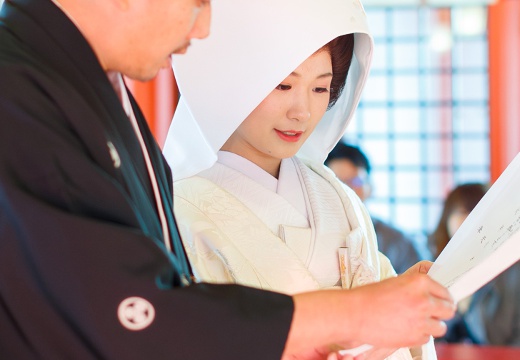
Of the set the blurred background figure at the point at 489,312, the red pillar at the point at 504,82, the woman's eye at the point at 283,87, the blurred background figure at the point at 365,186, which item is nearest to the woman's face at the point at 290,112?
the woman's eye at the point at 283,87

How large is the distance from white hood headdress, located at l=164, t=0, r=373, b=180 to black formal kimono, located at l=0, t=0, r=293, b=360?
68 cm

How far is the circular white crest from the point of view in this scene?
994 millimetres

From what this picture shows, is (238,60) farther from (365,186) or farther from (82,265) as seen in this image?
(365,186)

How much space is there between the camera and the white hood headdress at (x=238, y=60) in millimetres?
1696

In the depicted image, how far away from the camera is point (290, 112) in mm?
1734

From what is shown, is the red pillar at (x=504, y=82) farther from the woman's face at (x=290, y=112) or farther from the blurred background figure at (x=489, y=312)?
the woman's face at (x=290, y=112)

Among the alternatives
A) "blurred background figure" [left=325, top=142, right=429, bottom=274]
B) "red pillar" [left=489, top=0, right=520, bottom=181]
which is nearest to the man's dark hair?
"blurred background figure" [left=325, top=142, right=429, bottom=274]

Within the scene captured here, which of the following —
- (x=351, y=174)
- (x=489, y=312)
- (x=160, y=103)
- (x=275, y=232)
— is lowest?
(x=489, y=312)

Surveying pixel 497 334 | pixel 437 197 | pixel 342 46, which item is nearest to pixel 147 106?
pixel 437 197

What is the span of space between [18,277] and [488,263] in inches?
24.5

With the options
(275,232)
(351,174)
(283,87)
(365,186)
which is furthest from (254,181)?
(365,186)

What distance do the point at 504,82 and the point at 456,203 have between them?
9.50ft

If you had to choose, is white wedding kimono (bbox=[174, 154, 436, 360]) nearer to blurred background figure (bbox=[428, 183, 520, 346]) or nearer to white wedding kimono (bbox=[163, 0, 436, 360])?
white wedding kimono (bbox=[163, 0, 436, 360])

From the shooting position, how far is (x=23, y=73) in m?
1.03
